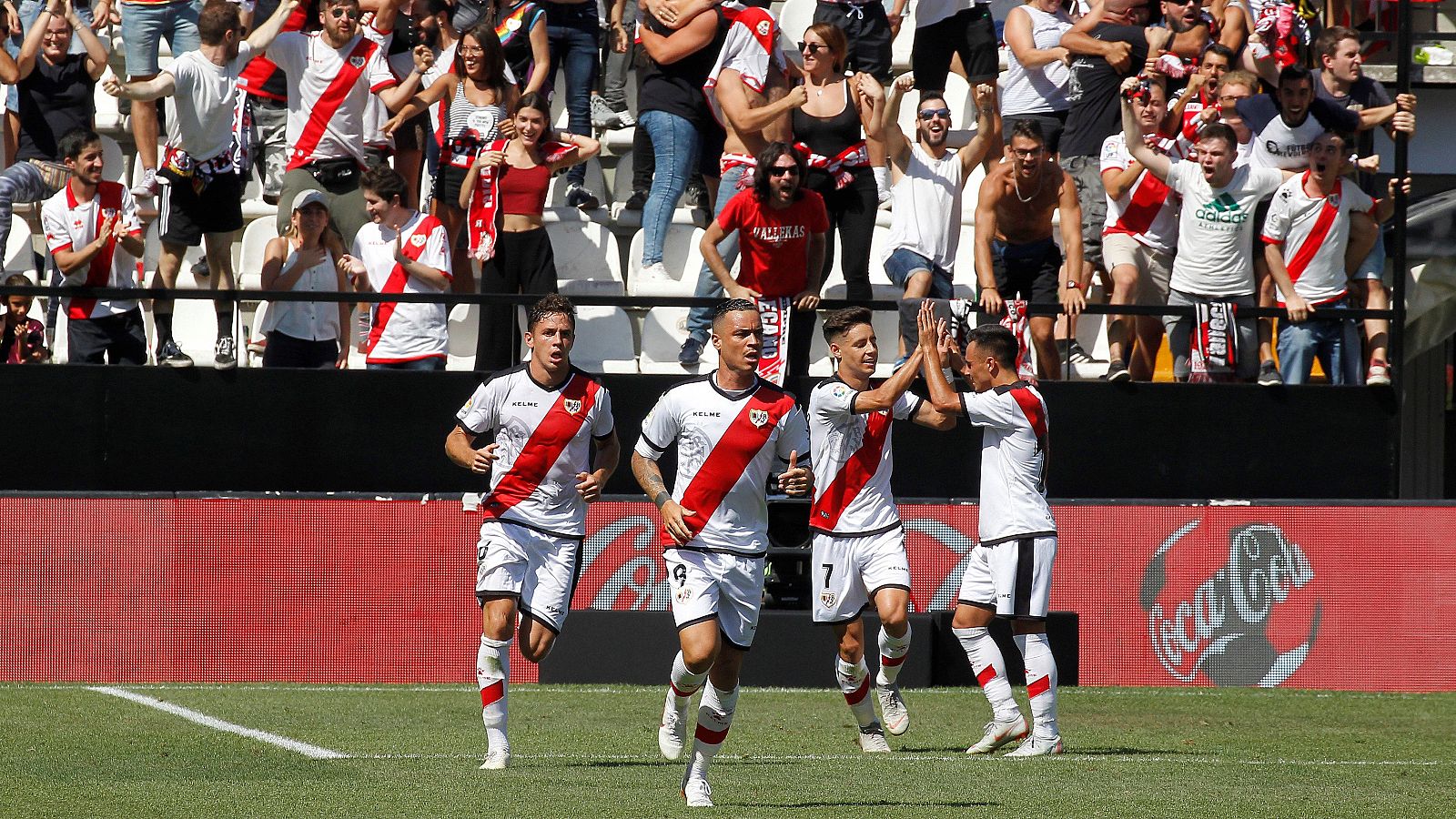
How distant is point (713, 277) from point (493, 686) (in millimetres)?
5083

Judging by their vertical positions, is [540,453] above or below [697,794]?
above

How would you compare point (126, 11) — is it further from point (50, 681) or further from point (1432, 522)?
point (1432, 522)

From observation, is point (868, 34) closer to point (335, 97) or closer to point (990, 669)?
point (335, 97)

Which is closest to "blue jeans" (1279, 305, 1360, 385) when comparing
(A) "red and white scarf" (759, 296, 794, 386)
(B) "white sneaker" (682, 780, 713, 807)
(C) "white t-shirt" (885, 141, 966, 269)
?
(C) "white t-shirt" (885, 141, 966, 269)

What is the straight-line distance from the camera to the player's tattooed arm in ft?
24.2

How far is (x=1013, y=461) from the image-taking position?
347 inches

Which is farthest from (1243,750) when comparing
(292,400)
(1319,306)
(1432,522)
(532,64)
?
(532,64)

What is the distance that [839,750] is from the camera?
28.9 feet

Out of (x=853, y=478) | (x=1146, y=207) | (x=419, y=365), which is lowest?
(x=853, y=478)

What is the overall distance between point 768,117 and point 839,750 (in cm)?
524

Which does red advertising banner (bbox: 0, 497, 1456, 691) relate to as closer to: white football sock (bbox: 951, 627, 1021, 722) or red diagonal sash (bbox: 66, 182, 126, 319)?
red diagonal sash (bbox: 66, 182, 126, 319)

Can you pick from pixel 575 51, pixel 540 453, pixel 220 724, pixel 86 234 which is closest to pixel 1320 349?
pixel 575 51

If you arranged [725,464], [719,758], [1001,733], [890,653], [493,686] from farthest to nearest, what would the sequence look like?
[890,653], [1001,733], [719,758], [493,686], [725,464]

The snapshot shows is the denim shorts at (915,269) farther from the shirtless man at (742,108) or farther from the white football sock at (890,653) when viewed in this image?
the white football sock at (890,653)
